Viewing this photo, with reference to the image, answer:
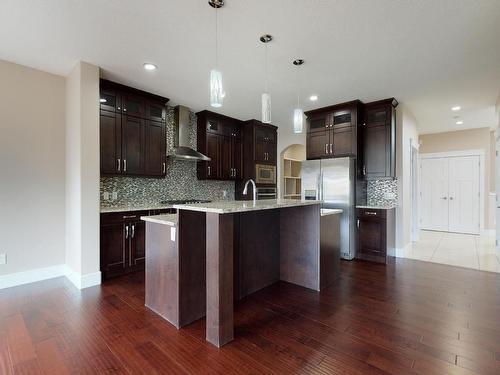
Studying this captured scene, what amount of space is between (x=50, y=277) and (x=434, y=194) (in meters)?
8.53

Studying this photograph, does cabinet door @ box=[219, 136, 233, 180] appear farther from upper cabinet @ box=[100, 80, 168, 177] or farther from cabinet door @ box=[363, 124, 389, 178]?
cabinet door @ box=[363, 124, 389, 178]

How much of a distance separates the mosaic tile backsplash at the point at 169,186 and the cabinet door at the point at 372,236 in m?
2.86

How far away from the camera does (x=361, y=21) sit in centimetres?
232

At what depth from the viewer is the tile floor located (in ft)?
13.5

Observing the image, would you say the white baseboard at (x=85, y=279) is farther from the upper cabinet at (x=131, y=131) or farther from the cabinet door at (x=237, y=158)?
the cabinet door at (x=237, y=158)

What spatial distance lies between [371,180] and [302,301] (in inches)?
123

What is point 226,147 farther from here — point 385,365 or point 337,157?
point 385,365

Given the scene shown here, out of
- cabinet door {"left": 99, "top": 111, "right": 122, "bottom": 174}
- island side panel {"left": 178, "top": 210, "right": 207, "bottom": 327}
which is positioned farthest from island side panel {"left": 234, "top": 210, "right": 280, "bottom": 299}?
cabinet door {"left": 99, "top": 111, "right": 122, "bottom": 174}

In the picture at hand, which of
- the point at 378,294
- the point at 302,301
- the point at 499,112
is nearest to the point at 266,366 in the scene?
the point at 302,301

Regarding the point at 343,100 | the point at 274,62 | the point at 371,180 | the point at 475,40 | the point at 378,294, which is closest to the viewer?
the point at 475,40

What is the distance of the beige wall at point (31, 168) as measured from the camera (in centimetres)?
304

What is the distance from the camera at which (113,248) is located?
11.2 ft

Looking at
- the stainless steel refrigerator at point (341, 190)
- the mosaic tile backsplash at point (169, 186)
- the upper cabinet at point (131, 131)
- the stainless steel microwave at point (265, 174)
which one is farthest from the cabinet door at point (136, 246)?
A: the stainless steel refrigerator at point (341, 190)

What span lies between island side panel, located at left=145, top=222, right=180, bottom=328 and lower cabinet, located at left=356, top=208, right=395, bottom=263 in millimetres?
3331
